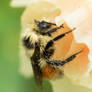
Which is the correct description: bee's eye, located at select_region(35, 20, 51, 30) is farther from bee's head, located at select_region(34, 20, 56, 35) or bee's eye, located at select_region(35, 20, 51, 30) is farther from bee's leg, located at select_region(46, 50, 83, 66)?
bee's leg, located at select_region(46, 50, 83, 66)

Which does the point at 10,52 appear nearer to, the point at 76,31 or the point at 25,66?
the point at 25,66

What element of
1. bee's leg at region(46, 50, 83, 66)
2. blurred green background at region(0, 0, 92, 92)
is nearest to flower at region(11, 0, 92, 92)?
bee's leg at region(46, 50, 83, 66)

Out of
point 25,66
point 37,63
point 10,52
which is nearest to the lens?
point 37,63

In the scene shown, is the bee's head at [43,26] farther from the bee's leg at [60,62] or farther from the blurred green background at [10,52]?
the blurred green background at [10,52]

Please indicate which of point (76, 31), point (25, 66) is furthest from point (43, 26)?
point (25, 66)

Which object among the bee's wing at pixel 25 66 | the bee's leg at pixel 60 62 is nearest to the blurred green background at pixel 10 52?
the bee's wing at pixel 25 66
